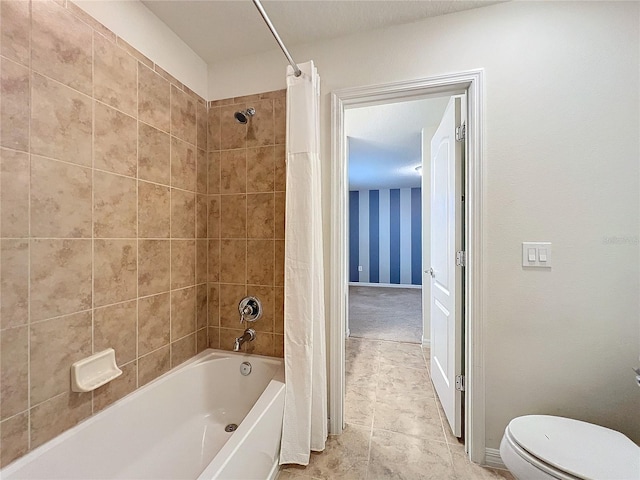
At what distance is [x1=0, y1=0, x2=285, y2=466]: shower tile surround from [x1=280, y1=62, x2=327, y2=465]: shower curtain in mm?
291

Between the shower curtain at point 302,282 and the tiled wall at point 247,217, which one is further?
the tiled wall at point 247,217

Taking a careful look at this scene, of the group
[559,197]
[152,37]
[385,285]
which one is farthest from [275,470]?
[385,285]

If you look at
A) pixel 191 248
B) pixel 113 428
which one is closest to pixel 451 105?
pixel 191 248

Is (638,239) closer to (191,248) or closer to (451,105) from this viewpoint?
(451,105)

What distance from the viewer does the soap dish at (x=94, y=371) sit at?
3.47 feet

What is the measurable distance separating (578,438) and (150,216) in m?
2.20

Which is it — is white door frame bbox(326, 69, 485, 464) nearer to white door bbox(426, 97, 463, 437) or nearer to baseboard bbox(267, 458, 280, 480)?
white door bbox(426, 97, 463, 437)

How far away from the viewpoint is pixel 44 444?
97 centimetres

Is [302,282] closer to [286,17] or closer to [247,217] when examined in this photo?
[247,217]

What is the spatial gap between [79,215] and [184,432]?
127 centimetres

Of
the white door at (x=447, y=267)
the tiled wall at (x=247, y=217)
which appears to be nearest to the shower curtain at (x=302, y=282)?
the tiled wall at (x=247, y=217)

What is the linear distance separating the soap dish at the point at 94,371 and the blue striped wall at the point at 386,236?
235 inches

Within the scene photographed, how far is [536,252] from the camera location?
4.31ft

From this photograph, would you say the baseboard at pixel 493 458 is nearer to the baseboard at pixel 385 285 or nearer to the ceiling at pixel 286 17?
the ceiling at pixel 286 17
